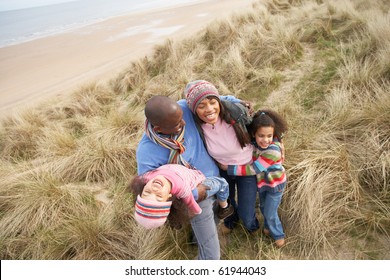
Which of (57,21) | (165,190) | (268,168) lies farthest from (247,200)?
(57,21)

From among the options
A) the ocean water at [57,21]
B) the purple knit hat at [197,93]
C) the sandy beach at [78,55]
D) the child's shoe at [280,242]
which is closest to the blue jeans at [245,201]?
the child's shoe at [280,242]

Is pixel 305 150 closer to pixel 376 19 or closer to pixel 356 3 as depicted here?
pixel 376 19

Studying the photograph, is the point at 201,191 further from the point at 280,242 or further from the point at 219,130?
the point at 280,242

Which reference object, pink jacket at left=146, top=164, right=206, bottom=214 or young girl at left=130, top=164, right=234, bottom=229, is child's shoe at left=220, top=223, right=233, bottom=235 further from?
pink jacket at left=146, top=164, right=206, bottom=214

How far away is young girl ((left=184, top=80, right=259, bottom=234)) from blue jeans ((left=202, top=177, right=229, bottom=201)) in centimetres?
16

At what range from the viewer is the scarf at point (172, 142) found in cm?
174

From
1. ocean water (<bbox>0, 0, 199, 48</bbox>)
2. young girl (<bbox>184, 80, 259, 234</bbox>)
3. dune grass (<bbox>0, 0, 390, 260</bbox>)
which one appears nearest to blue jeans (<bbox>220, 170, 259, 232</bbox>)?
young girl (<bbox>184, 80, 259, 234</bbox>)

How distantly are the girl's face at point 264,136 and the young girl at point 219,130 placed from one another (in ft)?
0.23

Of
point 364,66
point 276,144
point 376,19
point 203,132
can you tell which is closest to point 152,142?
point 203,132

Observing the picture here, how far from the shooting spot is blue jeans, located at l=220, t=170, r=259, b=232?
82.6 inches

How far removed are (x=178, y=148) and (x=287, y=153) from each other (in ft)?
4.53

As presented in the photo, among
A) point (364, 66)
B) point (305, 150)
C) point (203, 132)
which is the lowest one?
point (305, 150)
